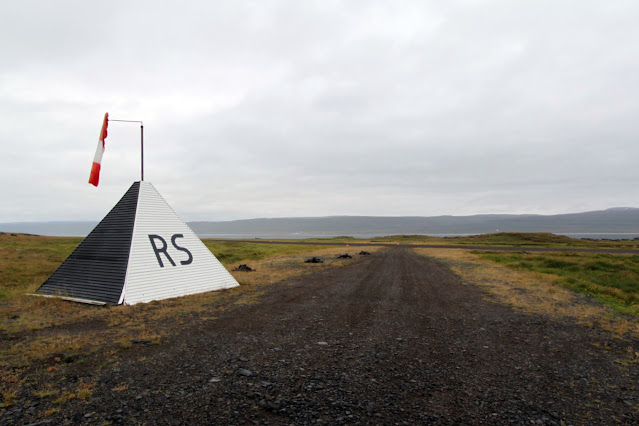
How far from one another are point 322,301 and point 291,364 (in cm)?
685

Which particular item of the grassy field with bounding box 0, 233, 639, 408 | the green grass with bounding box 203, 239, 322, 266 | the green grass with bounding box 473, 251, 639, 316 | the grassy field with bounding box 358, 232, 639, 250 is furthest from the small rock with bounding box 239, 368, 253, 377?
the grassy field with bounding box 358, 232, 639, 250

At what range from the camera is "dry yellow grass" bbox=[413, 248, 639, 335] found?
10.7 metres

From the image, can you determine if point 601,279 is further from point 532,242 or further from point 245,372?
point 532,242

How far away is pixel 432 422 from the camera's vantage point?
4984 mm

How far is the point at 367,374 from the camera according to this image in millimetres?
6719

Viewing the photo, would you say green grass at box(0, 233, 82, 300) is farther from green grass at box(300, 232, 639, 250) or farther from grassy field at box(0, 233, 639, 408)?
green grass at box(300, 232, 639, 250)

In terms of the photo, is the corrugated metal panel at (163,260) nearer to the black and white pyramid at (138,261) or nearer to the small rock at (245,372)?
the black and white pyramid at (138,261)

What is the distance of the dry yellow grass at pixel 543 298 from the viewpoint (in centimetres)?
1074

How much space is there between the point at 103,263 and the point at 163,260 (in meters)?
2.38

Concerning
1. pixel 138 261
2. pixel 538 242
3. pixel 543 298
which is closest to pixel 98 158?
pixel 138 261

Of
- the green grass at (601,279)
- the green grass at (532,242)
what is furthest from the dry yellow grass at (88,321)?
the green grass at (532,242)

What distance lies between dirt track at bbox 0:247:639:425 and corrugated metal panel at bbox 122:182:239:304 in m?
4.35

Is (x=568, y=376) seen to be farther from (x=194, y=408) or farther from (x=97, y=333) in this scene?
(x=97, y=333)

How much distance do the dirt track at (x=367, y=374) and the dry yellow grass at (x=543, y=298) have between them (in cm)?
120
